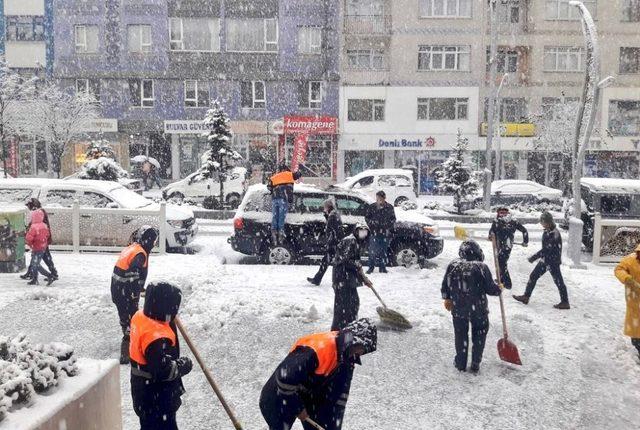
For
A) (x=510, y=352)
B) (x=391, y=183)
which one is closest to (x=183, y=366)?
(x=510, y=352)

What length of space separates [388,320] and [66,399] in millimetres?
5095

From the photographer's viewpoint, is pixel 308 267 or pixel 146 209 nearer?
pixel 308 267

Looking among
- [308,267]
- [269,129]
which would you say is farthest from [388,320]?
[269,129]

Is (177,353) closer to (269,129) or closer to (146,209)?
(146,209)

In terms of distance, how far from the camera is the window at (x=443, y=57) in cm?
3694

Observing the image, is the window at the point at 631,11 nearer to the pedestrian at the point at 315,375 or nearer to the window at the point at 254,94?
the window at the point at 254,94

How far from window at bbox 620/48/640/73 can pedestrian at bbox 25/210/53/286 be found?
35916 millimetres

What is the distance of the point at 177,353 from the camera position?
→ 16.3 ft

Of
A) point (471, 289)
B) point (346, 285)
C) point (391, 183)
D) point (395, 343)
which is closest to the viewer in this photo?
point (471, 289)

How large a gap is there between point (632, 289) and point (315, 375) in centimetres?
493

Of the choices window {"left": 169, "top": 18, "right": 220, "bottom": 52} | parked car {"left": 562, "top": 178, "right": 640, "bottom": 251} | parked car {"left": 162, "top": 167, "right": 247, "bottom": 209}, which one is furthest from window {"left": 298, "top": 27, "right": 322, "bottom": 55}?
parked car {"left": 562, "top": 178, "right": 640, "bottom": 251}

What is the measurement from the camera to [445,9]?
36938mm

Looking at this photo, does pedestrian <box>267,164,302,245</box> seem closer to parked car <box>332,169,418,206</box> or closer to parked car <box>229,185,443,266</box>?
parked car <box>229,185,443,266</box>

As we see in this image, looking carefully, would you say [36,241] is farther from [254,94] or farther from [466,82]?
[466,82]
